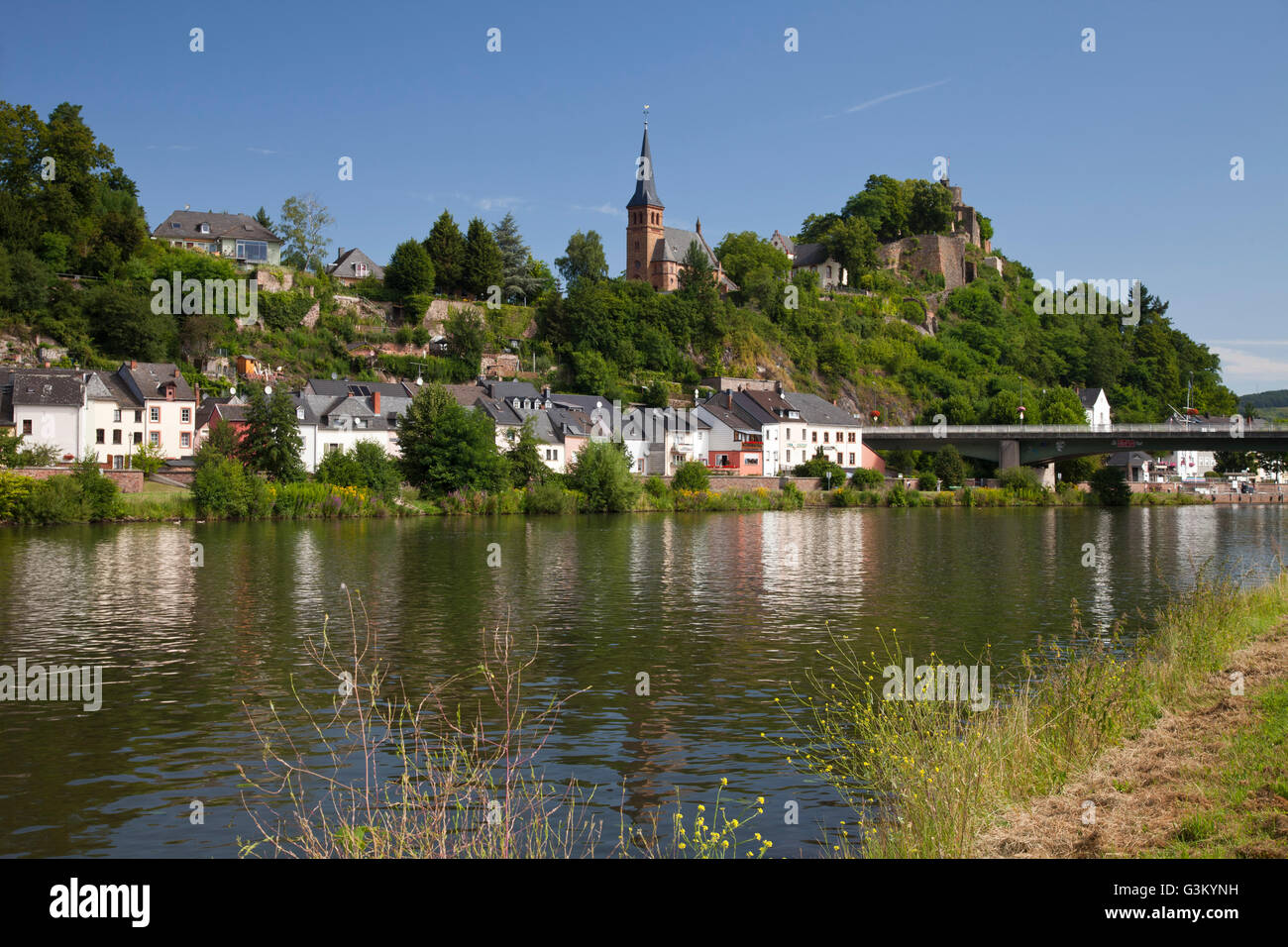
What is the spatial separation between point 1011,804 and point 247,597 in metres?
23.4

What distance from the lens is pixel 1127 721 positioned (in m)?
13.4

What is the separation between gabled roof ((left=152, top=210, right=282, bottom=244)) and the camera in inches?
4139

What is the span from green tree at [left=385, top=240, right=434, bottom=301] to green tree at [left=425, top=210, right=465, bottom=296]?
2.29 metres

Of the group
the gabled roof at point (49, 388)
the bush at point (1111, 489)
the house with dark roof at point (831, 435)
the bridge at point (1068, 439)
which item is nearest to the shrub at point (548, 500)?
the gabled roof at point (49, 388)

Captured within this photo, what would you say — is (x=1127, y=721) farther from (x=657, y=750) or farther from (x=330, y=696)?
(x=330, y=696)

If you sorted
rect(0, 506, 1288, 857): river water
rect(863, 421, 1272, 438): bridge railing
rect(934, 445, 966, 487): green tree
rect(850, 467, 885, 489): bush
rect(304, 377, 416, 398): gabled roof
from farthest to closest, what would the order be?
rect(934, 445, 966, 487): green tree → rect(850, 467, 885, 489): bush → rect(863, 421, 1272, 438): bridge railing → rect(304, 377, 416, 398): gabled roof → rect(0, 506, 1288, 857): river water

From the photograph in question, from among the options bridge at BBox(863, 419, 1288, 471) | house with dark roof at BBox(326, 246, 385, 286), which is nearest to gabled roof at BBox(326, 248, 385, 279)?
house with dark roof at BBox(326, 246, 385, 286)

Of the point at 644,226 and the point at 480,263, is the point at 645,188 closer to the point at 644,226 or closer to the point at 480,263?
the point at 644,226

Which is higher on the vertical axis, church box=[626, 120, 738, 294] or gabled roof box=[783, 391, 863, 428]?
church box=[626, 120, 738, 294]

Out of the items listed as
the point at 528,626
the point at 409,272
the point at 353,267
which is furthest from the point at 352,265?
the point at 528,626

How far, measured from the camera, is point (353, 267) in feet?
388

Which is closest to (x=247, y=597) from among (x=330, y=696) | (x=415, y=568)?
(x=415, y=568)

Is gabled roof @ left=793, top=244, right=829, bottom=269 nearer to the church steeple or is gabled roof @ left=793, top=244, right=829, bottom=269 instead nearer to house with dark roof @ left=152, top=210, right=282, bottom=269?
the church steeple

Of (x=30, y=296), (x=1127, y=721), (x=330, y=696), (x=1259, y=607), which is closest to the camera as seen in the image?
(x=1127, y=721)
